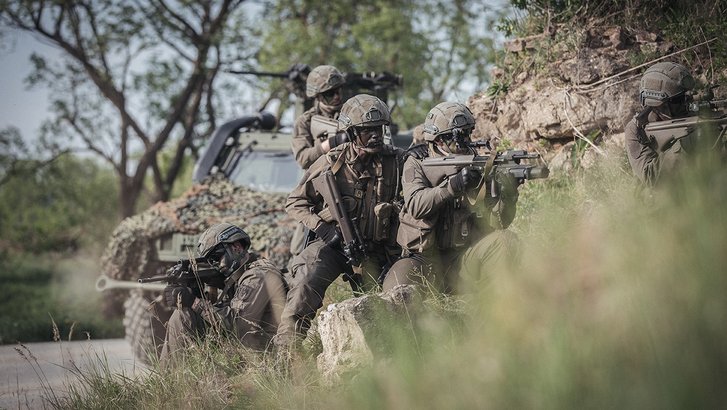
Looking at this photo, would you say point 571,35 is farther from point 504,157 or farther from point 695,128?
point 504,157

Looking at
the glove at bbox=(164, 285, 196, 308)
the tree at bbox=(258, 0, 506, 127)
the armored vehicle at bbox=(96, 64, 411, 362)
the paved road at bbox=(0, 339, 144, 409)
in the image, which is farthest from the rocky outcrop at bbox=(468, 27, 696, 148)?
the tree at bbox=(258, 0, 506, 127)

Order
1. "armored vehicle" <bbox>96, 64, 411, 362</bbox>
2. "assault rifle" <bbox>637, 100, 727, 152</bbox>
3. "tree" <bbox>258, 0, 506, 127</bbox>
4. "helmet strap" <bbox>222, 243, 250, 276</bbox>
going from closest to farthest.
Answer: "assault rifle" <bbox>637, 100, 727, 152</bbox>, "helmet strap" <bbox>222, 243, 250, 276</bbox>, "armored vehicle" <bbox>96, 64, 411, 362</bbox>, "tree" <bbox>258, 0, 506, 127</bbox>

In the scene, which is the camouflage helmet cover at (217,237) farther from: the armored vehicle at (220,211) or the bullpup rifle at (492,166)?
the armored vehicle at (220,211)

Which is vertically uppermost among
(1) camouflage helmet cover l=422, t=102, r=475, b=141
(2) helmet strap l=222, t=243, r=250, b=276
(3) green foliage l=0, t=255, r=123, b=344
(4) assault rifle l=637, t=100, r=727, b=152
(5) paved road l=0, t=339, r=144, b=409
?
(1) camouflage helmet cover l=422, t=102, r=475, b=141

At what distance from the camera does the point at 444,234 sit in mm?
5629

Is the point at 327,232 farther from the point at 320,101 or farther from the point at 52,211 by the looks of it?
the point at 52,211

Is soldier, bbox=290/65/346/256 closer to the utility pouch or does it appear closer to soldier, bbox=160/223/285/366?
soldier, bbox=160/223/285/366

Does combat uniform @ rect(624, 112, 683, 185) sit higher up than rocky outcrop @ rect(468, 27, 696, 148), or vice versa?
rocky outcrop @ rect(468, 27, 696, 148)

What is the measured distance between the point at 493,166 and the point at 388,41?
15357 mm

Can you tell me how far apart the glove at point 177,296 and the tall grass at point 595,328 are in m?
1.44

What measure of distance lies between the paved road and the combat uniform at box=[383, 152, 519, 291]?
174cm

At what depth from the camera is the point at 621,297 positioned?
11.3 feet

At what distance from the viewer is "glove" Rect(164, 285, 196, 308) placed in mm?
5801

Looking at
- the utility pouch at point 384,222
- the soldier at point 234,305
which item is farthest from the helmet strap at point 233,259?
the utility pouch at point 384,222
